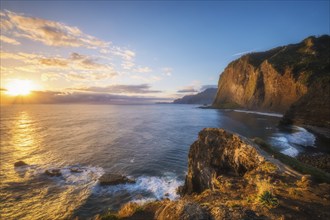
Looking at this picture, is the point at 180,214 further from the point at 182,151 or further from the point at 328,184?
the point at 182,151

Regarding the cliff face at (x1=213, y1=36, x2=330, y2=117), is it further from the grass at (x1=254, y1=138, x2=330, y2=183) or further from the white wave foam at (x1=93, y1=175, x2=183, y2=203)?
the white wave foam at (x1=93, y1=175, x2=183, y2=203)

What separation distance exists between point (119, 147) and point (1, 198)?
24.6m

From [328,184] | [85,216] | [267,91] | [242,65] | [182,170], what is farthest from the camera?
[242,65]

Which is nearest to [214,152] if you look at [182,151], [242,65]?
[182,151]

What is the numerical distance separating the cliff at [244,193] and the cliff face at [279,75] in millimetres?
52087

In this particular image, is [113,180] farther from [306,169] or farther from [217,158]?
[306,169]

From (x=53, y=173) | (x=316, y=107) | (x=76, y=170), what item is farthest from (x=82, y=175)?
(x=316, y=107)

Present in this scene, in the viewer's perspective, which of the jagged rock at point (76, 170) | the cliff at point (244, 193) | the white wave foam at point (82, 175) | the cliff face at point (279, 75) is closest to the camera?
the cliff at point (244, 193)

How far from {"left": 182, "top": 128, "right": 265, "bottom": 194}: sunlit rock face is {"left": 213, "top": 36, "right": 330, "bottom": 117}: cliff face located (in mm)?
50490

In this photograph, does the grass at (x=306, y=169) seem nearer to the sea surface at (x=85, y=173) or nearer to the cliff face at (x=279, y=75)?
the sea surface at (x=85, y=173)

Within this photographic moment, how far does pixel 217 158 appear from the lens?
63.6 feet

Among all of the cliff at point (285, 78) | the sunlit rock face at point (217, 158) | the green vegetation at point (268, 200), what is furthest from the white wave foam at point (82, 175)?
the cliff at point (285, 78)

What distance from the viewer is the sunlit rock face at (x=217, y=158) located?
16172 millimetres

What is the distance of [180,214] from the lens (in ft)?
25.5
